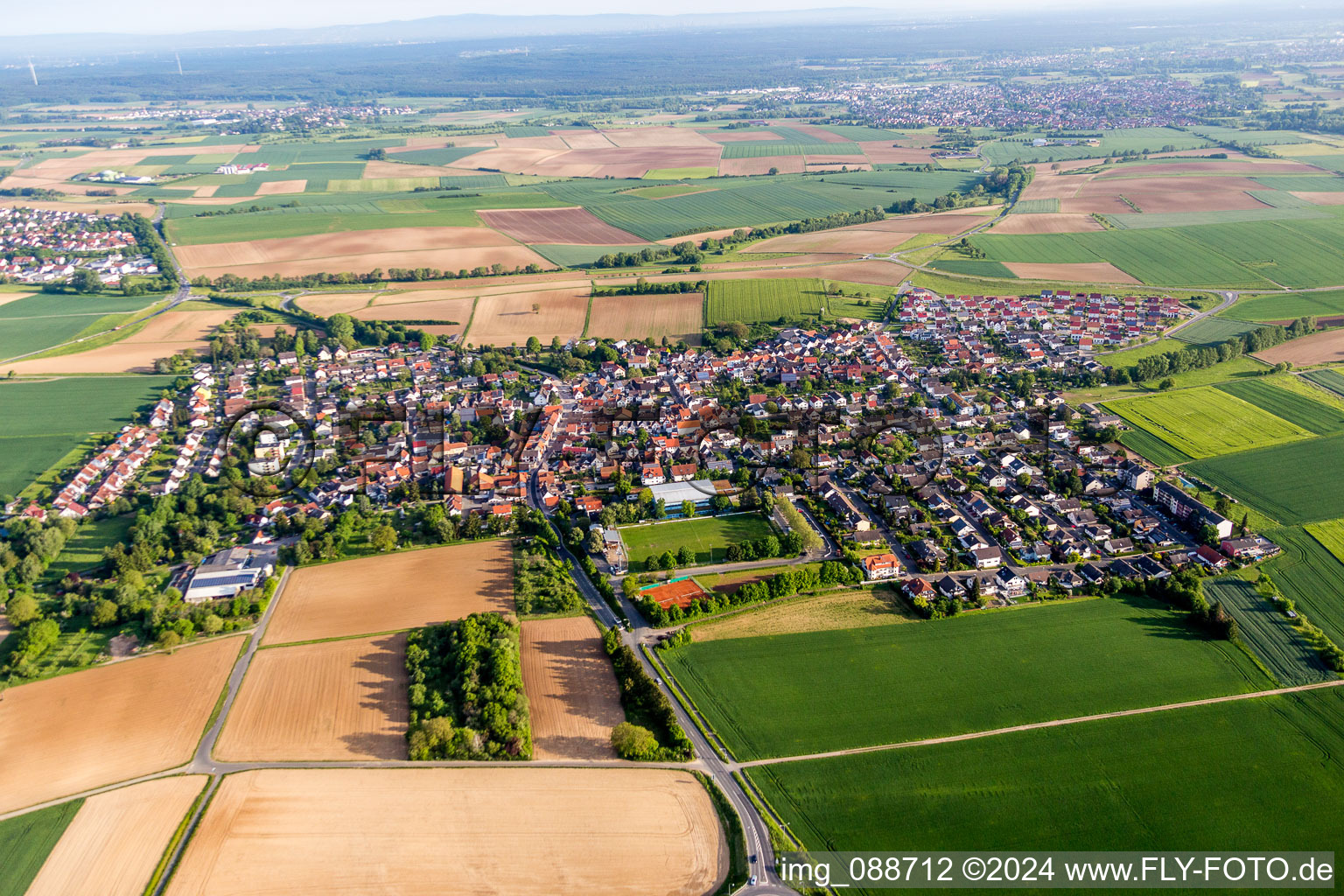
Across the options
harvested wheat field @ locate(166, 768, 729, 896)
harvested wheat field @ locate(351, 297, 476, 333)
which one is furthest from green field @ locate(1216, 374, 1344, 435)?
harvested wheat field @ locate(351, 297, 476, 333)

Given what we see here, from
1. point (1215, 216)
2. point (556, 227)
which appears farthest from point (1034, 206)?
point (556, 227)

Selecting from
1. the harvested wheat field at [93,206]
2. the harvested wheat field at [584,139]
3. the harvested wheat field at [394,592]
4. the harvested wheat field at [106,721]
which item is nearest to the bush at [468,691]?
the harvested wheat field at [394,592]

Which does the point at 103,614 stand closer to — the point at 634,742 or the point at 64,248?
the point at 634,742

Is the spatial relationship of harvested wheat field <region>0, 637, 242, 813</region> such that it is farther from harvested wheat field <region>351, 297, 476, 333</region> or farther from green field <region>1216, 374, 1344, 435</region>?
green field <region>1216, 374, 1344, 435</region>

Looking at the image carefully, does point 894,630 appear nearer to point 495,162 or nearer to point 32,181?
point 495,162

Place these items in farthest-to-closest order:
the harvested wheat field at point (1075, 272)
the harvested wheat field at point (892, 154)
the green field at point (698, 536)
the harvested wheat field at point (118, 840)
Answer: the harvested wheat field at point (892, 154) → the harvested wheat field at point (1075, 272) → the green field at point (698, 536) → the harvested wheat field at point (118, 840)

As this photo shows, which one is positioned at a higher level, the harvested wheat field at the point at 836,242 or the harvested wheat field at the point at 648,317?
the harvested wheat field at the point at 836,242

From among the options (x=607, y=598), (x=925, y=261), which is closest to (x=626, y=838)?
(x=607, y=598)

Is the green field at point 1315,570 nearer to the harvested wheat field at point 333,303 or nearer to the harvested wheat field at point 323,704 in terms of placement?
the harvested wheat field at point 323,704
